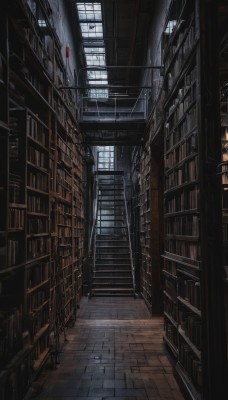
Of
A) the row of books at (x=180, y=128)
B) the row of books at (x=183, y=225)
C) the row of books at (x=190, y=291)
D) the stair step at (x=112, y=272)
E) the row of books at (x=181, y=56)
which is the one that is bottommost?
the stair step at (x=112, y=272)

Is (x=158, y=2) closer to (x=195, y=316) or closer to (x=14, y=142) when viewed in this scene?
(x=14, y=142)

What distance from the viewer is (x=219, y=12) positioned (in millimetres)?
3172

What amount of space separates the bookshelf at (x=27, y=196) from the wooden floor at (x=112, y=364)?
10.8 inches

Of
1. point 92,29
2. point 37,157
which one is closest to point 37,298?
point 37,157

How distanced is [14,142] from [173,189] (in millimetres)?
1769

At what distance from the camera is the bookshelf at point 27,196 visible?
286 centimetres

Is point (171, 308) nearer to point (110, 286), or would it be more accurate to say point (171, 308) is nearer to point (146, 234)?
point (146, 234)

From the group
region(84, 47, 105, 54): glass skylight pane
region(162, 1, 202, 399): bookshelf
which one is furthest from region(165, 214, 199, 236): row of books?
region(84, 47, 105, 54): glass skylight pane

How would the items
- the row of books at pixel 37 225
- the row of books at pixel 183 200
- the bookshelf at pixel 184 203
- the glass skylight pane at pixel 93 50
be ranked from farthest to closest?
the glass skylight pane at pixel 93 50 < the row of books at pixel 37 225 < the row of books at pixel 183 200 < the bookshelf at pixel 184 203

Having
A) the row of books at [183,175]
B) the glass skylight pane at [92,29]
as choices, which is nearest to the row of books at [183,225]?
the row of books at [183,175]

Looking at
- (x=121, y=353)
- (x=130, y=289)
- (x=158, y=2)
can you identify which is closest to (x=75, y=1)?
(x=158, y=2)

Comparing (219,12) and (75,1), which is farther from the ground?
(75,1)

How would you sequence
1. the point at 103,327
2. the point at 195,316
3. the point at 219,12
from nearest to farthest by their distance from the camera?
the point at 219,12, the point at 195,316, the point at 103,327

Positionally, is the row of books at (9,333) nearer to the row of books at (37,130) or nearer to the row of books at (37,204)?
the row of books at (37,204)
